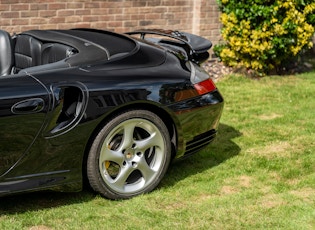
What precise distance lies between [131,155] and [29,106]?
3.02 ft

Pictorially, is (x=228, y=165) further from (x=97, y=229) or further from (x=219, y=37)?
(x=219, y=37)

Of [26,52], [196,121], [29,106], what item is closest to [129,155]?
[196,121]

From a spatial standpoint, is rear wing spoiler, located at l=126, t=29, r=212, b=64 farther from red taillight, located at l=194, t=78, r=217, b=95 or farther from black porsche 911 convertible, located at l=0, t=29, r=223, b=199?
red taillight, located at l=194, t=78, r=217, b=95

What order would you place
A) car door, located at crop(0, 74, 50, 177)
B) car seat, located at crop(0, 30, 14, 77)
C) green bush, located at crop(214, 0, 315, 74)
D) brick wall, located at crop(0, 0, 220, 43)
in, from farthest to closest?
green bush, located at crop(214, 0, 315, 74) → brick wall, located at crop(0, 0, 220, 43) → car seat, located at crop(0, 30, 14, 77) → car door, located at crop(0, 74, 50, 177)

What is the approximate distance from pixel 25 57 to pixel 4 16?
2.89 meters

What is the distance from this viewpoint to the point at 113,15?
8656mm

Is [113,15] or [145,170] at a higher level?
[113,15]

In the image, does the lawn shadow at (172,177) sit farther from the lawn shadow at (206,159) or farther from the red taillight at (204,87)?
the red taillight at (204,87)

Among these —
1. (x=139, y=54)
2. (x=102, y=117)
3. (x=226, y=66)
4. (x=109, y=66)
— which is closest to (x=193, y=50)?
(x=139, y=54)

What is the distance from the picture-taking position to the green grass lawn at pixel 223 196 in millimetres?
4301

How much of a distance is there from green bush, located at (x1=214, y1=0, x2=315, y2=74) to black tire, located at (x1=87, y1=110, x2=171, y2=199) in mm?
4256

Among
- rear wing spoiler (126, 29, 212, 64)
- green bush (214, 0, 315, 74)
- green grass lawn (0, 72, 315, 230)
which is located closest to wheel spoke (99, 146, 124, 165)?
green grass lawn (0, 72, 315, 230)

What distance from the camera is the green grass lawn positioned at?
14.1 ft

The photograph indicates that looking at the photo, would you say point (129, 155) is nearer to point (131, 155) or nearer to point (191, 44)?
point (131, 155)
